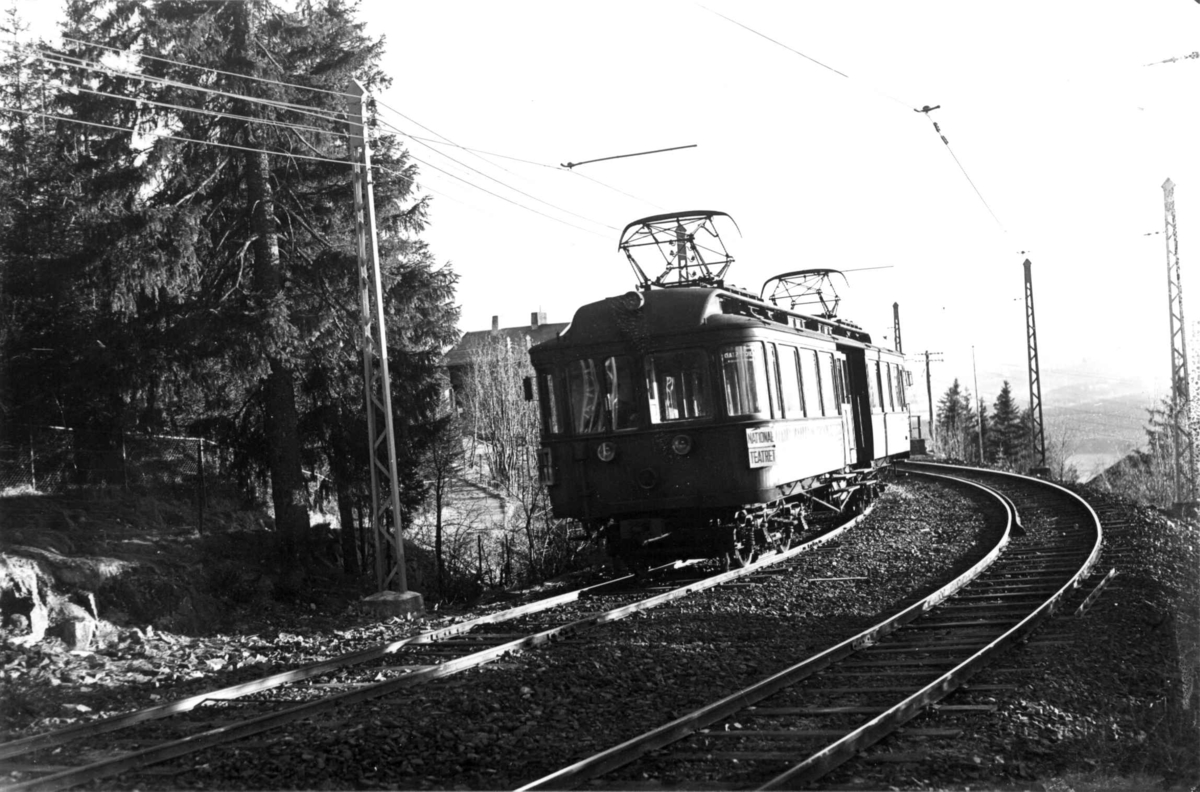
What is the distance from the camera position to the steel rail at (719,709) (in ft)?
17.1

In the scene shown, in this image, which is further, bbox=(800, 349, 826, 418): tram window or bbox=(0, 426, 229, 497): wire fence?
bbox=(0, 426, 229, 497): wire fence

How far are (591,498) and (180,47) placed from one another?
8.67 metres

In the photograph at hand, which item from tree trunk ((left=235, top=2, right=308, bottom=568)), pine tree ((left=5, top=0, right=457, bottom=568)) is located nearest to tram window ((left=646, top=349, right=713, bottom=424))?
pine tree ((left=5, top=0, right=457, bottom=568))

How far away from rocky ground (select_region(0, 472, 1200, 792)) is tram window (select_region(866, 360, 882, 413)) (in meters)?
6.46

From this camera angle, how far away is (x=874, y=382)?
1894 centimetres

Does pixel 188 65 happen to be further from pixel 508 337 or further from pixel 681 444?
pixel 508 337

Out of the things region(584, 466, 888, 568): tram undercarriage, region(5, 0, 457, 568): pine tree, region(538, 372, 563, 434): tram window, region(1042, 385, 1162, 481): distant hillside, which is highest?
region(5, 0, 457, 568): pine tree

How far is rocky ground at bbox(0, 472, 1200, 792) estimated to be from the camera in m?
5.45

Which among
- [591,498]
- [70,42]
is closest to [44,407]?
[70,42]

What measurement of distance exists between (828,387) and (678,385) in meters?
4.00

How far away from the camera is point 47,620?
34.9 feet

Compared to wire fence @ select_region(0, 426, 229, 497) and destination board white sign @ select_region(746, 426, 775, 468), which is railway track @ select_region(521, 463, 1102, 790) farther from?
wire fence @ select_region(0, 426, 229, 497)

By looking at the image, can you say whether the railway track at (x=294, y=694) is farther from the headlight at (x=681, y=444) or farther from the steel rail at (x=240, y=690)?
the headlight at (x=681, y=444)

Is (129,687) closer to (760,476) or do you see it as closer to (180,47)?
(760,476)
